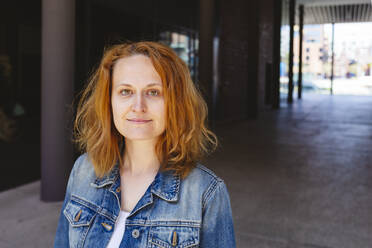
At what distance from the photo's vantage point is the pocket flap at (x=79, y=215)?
1456mm

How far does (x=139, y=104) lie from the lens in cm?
142

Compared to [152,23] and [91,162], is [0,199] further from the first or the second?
[152,23]

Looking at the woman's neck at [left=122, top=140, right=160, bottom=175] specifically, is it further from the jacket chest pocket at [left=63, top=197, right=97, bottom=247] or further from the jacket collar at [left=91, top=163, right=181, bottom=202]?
the jacket chest pocket at [left=63, top=197, right=97, bottom=247]

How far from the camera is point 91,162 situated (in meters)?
1.57

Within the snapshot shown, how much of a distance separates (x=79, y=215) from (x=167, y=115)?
47cm

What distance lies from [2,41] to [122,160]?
569cm

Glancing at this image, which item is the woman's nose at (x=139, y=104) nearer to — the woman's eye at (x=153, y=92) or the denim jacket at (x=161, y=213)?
the woman's eye at (x=153, y=92)

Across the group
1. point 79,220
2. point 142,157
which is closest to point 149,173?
point 142,157

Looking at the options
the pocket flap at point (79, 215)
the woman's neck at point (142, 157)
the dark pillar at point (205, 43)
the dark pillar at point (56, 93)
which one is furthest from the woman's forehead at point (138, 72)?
the dark pillar at point (205, 43)

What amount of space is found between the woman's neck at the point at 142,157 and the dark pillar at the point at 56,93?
9.69 feet

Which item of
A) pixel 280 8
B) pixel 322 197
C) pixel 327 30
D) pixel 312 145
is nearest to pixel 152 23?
pixel 312 145

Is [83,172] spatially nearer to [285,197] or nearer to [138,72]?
[138,72]

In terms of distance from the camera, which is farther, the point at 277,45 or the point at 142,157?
the point at 277,45

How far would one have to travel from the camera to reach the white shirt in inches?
56.1
